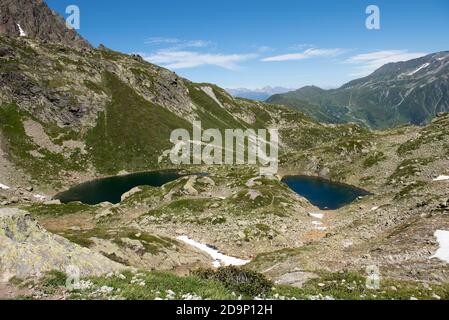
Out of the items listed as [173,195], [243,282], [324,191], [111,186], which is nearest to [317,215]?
[173,195]

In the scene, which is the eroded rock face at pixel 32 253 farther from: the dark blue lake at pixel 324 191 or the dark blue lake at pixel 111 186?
the dark blue lake at pixel 111 186

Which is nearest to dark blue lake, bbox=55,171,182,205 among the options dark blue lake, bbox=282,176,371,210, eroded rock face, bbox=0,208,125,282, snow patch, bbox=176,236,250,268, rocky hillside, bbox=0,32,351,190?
rocky hillside, bbox=0,32,351,190

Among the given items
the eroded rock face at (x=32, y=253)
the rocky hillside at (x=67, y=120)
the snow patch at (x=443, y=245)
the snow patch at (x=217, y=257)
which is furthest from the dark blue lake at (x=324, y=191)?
the eroded rock face at (x=32, y=253)

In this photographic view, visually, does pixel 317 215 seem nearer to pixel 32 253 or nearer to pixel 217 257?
pixel 217 257

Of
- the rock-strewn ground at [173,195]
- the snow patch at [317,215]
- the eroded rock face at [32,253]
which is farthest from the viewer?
the snow patch at [317,215]

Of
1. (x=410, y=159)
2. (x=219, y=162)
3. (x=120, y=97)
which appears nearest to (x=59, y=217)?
(x=219, y=162)
